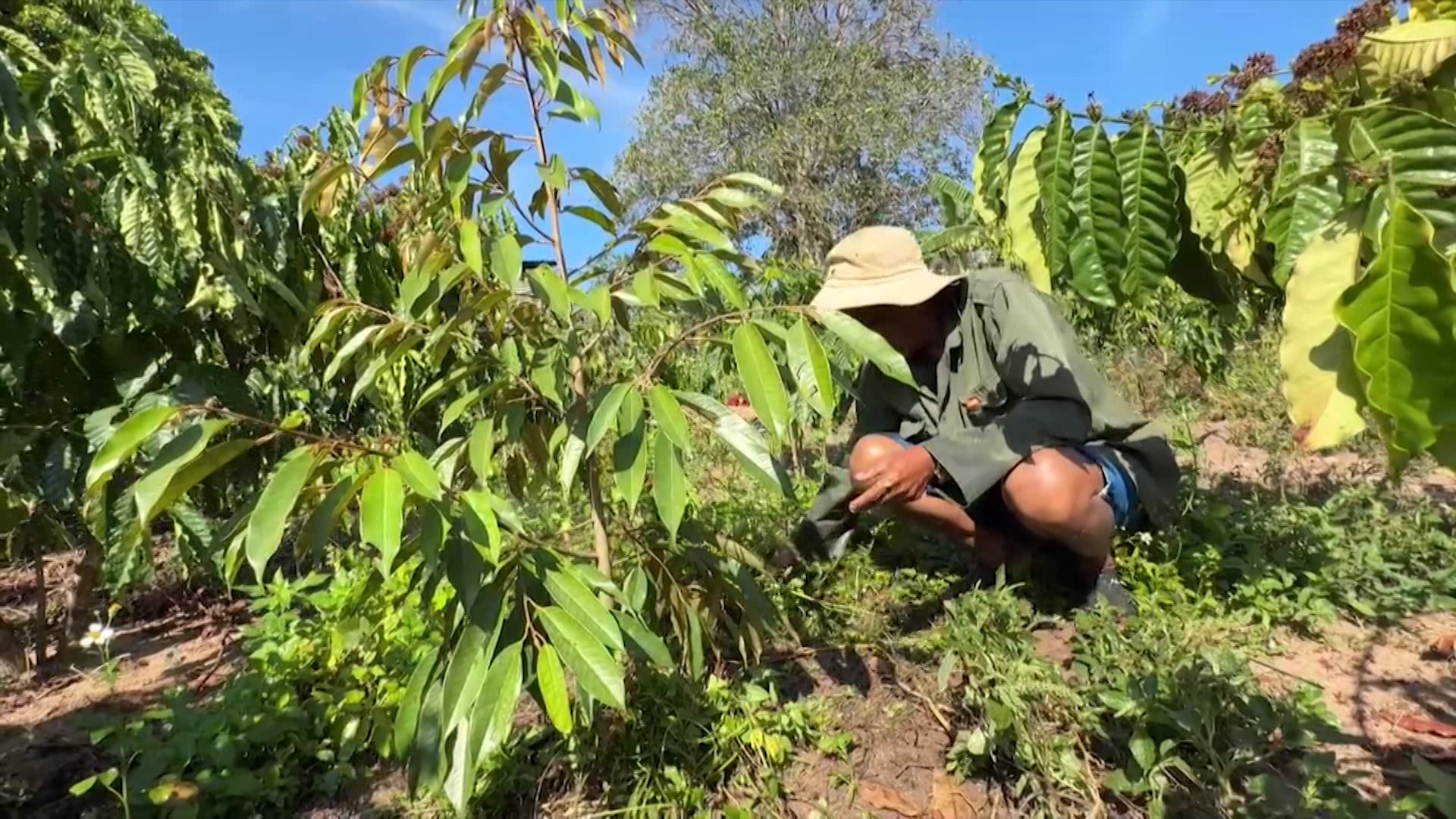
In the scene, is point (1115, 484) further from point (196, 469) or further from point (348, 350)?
point (196, 469)

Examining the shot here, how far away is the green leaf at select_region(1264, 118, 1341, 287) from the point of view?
0.93 metres

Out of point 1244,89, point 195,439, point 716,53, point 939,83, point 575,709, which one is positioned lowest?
point 575,709

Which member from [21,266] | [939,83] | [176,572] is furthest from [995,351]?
[939,83]

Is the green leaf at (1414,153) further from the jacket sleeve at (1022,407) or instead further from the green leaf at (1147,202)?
the jacket sleeve at (1022,407)

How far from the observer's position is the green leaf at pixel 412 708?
4.02 feet

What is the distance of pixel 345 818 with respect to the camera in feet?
5.35

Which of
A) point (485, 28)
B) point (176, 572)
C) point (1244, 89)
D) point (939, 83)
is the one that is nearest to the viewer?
point (1244, 89)

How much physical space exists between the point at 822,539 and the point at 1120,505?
28.2 inches

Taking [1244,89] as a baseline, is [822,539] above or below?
below

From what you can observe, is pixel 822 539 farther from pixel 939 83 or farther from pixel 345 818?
pixel 939 83

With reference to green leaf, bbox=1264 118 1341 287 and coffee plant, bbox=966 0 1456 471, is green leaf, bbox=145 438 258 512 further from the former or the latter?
green leaf, bbox=1264 118 1341 287

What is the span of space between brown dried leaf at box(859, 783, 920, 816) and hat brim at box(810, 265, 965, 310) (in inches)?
38.3

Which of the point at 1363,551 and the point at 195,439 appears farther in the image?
the point at 1363,551

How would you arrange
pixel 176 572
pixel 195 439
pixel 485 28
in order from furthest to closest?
pixel 176 572 < pixel 485 28 < pixel 195 439
